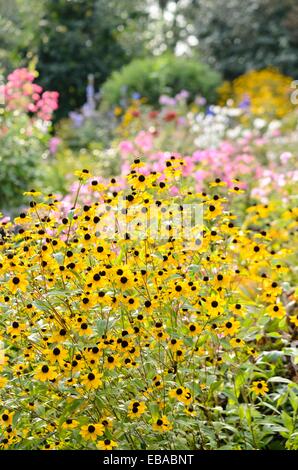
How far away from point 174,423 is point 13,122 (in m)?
4.48

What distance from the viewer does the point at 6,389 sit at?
220 centimetres

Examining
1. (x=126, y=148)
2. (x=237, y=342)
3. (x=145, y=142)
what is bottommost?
(x=237, y=342)

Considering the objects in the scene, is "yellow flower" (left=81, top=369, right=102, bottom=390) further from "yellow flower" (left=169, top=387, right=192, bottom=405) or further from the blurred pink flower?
the blurred pink flower

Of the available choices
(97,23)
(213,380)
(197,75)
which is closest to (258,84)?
(197,75)

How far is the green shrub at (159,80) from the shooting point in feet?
37.5

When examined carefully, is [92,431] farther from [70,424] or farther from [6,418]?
[6,418]

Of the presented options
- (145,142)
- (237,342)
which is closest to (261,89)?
(145,142)

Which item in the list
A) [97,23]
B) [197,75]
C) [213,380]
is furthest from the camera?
[97,23]

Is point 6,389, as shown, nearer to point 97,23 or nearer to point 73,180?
point 73,180

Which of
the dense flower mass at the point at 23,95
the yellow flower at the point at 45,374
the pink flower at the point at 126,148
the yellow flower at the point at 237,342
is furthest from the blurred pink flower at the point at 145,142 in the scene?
the yellow flower at the point at 45,374

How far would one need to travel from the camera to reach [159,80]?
1163 centimetres

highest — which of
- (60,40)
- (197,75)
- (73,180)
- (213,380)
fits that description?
(60,40)

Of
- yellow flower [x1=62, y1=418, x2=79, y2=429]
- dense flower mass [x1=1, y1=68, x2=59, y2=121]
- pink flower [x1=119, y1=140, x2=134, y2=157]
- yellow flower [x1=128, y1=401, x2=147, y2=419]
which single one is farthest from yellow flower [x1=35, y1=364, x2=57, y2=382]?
dense flower mass [x1=1, y1=68, x2=59, y2=121]
